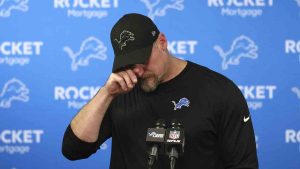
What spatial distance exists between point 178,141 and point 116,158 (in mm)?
361

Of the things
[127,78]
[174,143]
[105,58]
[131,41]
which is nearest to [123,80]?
[127,78]

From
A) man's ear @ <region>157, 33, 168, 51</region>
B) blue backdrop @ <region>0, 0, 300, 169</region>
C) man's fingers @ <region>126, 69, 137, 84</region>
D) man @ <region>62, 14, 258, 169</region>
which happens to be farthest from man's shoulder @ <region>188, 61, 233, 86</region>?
blue backdrop @ <region>0, 0, 300, 169</region>

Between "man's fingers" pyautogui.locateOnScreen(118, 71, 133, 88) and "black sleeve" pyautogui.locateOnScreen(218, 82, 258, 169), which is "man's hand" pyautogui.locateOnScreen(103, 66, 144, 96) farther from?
"black sleeve" pyautogui.locateOnScreen(218, 82, 258, 169)

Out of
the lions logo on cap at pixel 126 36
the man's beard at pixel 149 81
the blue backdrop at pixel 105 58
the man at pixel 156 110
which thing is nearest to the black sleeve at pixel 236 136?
the man at pixel 156 110

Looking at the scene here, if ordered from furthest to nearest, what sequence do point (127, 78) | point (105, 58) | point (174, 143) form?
point (105, 58)
point (127, 78)
point (174, 143)

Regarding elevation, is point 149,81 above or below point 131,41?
below

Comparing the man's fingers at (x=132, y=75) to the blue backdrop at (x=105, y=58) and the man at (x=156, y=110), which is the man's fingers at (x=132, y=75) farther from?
the blue backdrop at (x=105, y=58)

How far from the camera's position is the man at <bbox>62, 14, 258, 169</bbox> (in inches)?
49.7

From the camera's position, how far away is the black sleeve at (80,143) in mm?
1362

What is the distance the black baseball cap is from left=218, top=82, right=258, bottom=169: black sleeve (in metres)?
0.26

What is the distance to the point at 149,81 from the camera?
4.27 ft

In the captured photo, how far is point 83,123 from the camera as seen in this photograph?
135 centimetres

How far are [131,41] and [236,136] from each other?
0.38 metres

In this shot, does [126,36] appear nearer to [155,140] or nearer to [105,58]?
[155,140]
